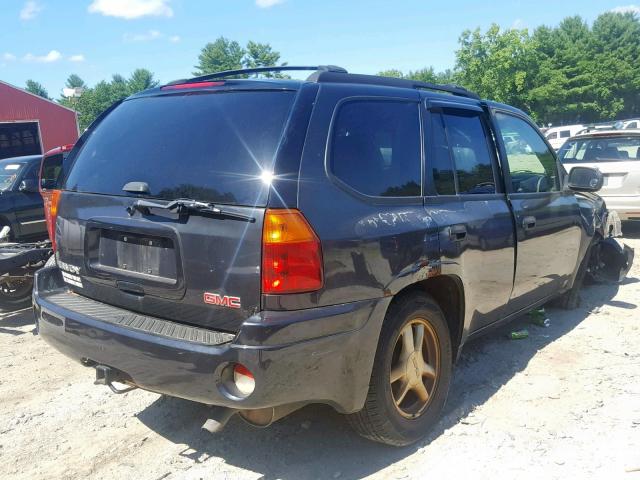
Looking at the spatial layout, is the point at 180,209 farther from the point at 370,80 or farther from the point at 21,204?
the point at 21,204

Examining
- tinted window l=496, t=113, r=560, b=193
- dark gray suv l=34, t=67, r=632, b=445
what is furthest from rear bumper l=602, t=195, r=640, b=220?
dark gray suv l=34, t=67, r=632, b=445

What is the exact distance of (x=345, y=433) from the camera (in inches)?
128

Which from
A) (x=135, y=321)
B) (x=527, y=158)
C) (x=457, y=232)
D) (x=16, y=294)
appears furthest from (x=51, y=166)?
(x=457, y=232)

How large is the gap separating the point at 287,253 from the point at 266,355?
0.42 metres

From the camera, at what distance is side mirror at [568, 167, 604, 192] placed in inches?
185

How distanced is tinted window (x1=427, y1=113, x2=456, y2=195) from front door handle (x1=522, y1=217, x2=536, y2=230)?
831mm

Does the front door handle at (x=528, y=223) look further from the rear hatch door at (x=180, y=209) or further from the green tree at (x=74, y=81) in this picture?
the green tree at (x=74, y=81)

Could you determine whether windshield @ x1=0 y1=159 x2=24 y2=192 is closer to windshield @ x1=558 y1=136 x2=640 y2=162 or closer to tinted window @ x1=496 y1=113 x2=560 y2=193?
tinted window @ x1=496 y1=113 x2=560 y2=193

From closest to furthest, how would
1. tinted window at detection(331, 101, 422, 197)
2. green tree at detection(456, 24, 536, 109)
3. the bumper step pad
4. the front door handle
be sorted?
the bumper step pad → tinted window at detection(331, 101, 422, 197) → the front door handle → green tree at detection(456, 24, 536, 109)

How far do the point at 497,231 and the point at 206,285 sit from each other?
1.99 metres

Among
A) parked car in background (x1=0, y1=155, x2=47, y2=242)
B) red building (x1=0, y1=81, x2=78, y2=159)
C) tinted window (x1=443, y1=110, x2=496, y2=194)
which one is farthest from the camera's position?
red building (x1=0, y1=81, x2=78, y2=159)

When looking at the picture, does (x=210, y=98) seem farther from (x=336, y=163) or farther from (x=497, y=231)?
(x=497, y=231)

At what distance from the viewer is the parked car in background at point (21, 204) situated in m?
8.08

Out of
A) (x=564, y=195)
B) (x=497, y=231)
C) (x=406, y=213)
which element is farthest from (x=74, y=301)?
(x=564, y=195)
